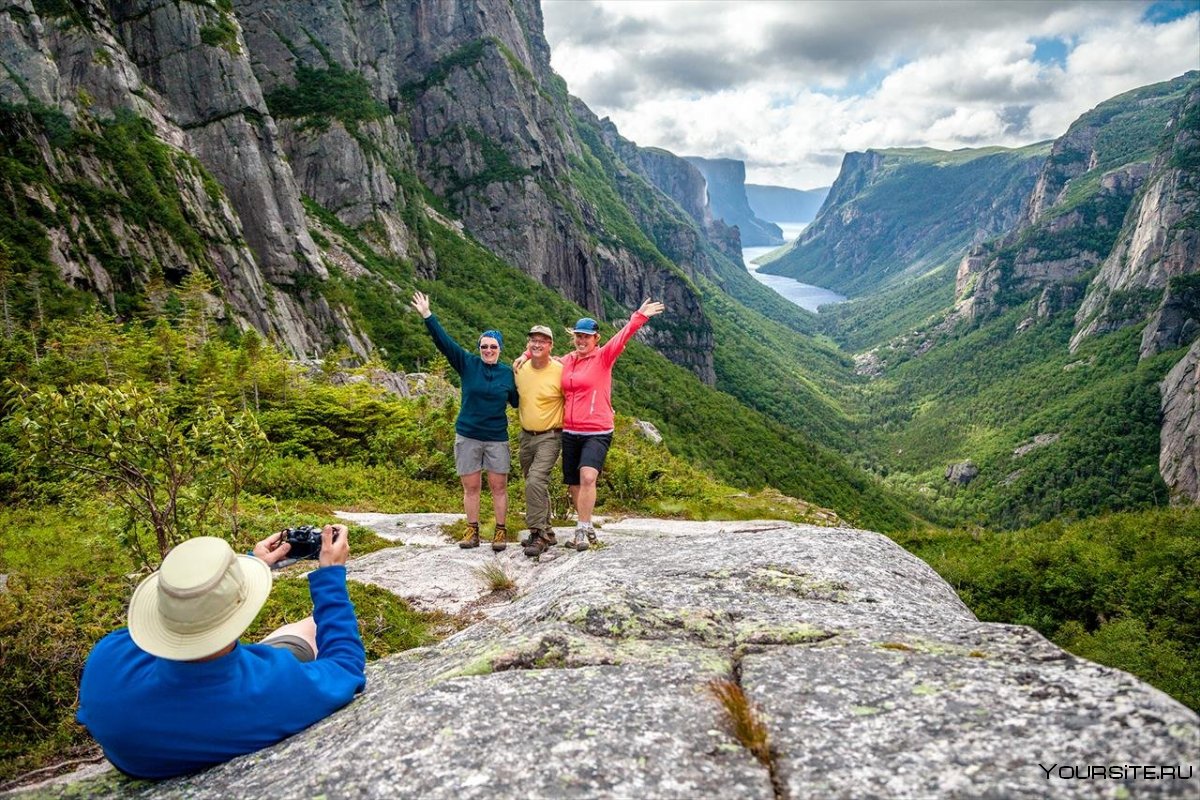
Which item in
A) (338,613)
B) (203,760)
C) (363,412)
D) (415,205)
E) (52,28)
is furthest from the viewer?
(415,205)

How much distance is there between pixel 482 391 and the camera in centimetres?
984

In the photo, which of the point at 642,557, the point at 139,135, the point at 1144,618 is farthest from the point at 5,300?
the point at 1144,618

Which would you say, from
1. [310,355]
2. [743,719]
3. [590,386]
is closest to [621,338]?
[590,386]

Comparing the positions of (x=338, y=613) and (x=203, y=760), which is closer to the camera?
(x=203, y=760)

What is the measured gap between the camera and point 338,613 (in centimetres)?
487

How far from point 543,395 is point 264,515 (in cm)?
667

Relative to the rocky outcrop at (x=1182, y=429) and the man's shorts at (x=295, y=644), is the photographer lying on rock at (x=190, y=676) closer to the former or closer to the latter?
the man's shorts at (x=295, y=644)

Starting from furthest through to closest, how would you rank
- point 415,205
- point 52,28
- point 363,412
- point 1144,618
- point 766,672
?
point 415,205, point 52,28, point 363,412, point 1144,618, point 766,672

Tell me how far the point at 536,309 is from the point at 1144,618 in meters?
131

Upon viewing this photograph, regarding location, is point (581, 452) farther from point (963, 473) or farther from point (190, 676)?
point (963, 473)

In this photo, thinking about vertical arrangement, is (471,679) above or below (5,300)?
below

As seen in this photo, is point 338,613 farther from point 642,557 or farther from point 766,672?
point 642,557

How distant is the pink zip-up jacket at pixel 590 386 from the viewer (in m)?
9.52

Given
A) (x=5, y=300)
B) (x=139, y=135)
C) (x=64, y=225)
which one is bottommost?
(x=5, y=300)
